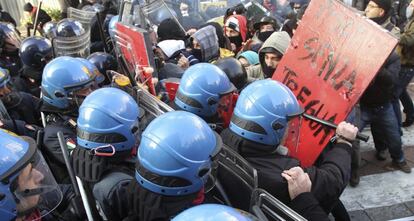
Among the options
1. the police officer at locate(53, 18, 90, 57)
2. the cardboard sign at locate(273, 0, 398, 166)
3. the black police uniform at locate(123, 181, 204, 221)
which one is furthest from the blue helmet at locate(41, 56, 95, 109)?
the police officer at locate(53, 18, 90, 57)

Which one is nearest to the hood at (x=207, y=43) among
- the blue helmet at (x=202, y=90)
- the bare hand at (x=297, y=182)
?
the blue helmet at (x=202, y=90)

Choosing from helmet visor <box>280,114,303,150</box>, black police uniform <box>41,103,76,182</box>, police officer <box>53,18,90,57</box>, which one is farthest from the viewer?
police officer <box>53,18,90,57</box>

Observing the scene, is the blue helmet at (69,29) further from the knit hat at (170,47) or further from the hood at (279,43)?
the hood at (279,43)

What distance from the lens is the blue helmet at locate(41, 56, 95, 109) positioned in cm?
312

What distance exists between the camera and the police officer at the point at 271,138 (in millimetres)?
2199

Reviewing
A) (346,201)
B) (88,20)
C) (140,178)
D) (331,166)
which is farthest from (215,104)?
(88,20)

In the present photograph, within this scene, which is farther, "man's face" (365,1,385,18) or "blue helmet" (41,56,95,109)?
"man's face" (365,1,385,18)

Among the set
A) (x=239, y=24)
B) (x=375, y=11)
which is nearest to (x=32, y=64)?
(x=239, y=24)

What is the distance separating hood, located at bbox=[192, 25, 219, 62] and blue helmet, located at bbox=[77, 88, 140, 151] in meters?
2.70

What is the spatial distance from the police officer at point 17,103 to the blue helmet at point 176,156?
2.30 metres

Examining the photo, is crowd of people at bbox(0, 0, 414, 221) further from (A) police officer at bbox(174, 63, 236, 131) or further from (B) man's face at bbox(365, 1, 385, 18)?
(B) man's face at bbox(365, 1, 385, 18)

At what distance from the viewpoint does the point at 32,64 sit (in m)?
4.68

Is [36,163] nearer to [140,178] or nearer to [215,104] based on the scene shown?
[140,178]

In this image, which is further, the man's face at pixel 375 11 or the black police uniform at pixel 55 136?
the man's face at pixel 375 11
